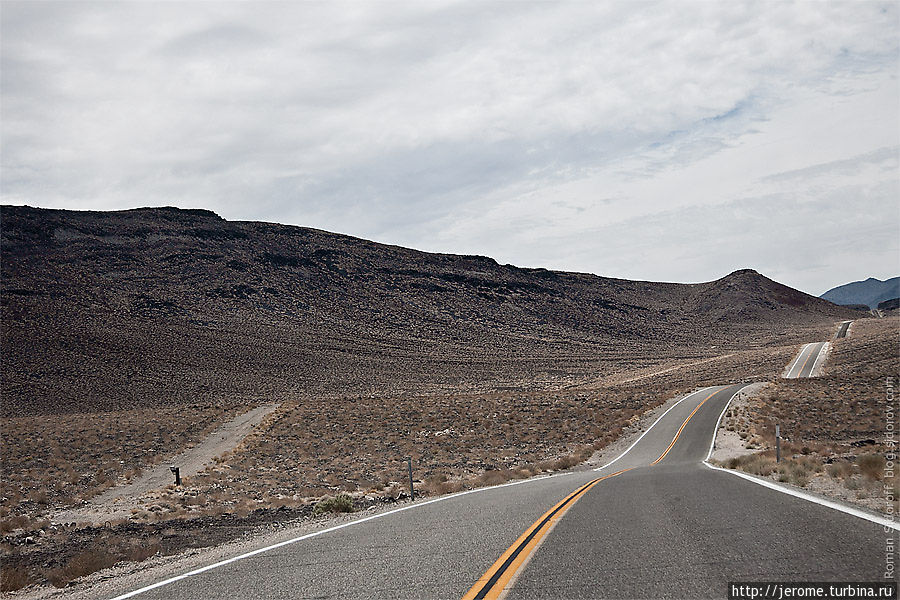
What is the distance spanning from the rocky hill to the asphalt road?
55.2m

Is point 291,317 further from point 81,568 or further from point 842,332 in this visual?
point 81,568

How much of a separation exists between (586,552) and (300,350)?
76075 millimetres

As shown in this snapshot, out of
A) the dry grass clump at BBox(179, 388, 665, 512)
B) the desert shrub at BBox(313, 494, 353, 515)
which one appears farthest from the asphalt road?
the dry grass clump at BBox(179, 388, 665, 512)

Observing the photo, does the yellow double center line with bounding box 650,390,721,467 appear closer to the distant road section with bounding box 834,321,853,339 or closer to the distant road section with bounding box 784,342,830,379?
the distant road section with bounding box 784,342,830,379

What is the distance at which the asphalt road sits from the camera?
5.28m

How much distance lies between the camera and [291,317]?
9344 centimetres

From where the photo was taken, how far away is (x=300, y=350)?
7969cm

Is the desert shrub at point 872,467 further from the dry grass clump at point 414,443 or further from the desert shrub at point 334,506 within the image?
the desert shrub at point 334,506

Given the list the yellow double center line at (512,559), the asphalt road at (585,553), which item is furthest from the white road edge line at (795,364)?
the yellow double center line at (512,559)

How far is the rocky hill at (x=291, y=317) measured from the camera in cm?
6638

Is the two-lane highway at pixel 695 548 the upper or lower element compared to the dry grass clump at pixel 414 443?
upper

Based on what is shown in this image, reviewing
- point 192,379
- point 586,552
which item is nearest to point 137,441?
point 192,379

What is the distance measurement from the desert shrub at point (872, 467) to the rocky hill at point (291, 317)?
5402 centimetres

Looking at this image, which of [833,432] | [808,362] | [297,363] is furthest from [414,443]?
[808,362]
